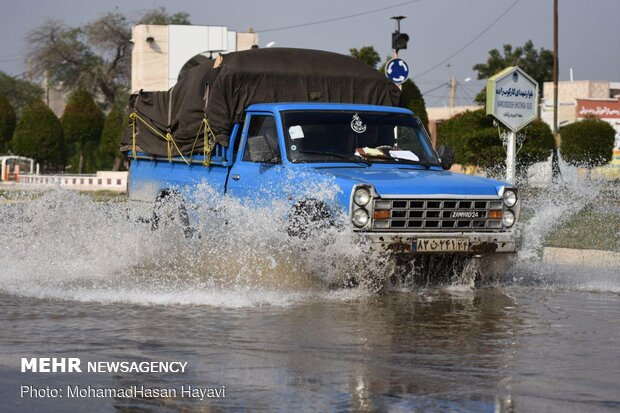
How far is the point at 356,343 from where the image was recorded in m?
7.74

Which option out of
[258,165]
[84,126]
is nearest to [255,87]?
[258,165]

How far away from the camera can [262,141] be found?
11.6 m

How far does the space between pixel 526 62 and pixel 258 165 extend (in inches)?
3705

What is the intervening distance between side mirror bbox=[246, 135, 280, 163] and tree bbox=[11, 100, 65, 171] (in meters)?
42.0

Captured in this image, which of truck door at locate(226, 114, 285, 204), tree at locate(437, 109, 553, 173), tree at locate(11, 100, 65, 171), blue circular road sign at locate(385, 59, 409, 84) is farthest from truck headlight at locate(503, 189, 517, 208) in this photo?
tree at locate(11, 100, 65, 171)

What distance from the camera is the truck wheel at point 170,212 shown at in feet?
41.2

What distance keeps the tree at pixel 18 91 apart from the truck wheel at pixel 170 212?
91906 mm

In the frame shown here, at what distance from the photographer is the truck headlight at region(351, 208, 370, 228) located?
10.1 m

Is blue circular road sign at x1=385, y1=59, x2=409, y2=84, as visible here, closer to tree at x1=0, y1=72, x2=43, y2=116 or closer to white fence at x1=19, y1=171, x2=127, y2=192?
white fence at x1=19, y1=171, x2=127, y2=192

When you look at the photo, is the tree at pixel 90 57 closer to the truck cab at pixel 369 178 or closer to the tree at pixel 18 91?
the tree at pixel 18 91

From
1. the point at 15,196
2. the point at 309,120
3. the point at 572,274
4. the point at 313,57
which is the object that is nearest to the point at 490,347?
the point at 309,120

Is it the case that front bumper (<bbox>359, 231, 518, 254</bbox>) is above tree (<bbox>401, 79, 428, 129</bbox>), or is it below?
below

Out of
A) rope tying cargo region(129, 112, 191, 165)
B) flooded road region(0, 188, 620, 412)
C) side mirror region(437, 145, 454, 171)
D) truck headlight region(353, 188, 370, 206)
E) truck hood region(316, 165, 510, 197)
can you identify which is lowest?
flooded road region(0, 188, 620, 412)

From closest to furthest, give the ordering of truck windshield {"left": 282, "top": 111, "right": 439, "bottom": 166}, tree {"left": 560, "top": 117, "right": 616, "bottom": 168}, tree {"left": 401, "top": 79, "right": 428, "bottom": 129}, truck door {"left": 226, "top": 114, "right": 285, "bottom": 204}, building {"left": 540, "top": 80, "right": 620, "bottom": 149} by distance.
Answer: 1. truck door {"left": 226, "top": 114, "right": 285, "bottom": 204}
2. truck windshield {"left": 282, "top": 111, "right": 439, "bottom": 166}
3. tree {"left": 401, "top": 79, "right": 428, "bottom": 129}
4. tree {"left": 560, "top": 117, "right": 616, "bottom": 168}
5. building {"left": 540, "top": 80, "right": 620, "bottom": 149}
